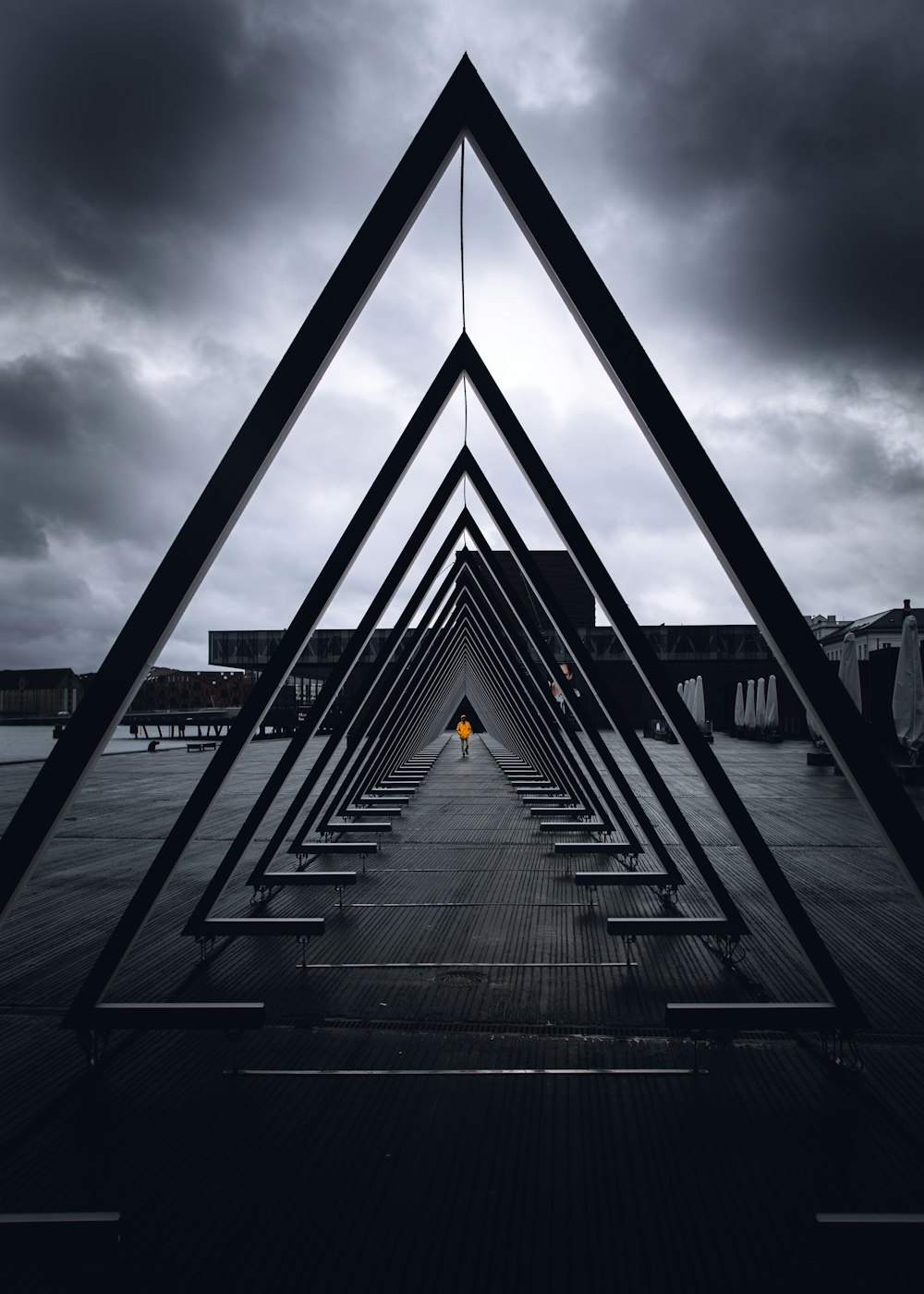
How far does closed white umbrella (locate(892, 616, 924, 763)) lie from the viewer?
703 inches

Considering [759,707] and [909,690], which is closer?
[909,690]

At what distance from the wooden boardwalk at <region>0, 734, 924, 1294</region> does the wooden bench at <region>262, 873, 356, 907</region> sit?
352mm

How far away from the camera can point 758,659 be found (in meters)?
58.4

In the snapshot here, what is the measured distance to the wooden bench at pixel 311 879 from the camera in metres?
7.11

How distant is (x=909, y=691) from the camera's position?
18.2 meters

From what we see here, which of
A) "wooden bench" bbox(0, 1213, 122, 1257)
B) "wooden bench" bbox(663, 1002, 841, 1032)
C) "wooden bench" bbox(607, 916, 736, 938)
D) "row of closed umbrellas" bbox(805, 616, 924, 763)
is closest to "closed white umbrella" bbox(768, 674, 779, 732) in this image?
"row of closed umbrellas" bbox(805, 616, 924, 763)

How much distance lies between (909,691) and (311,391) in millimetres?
18165

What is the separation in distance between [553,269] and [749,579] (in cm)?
167

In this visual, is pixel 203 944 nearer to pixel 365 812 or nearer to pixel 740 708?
pixel 365 812

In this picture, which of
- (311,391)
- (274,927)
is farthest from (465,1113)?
(311,391)

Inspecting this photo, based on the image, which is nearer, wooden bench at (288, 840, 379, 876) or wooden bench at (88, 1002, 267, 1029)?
wooden bench at (88, 1002, 267, 1029)

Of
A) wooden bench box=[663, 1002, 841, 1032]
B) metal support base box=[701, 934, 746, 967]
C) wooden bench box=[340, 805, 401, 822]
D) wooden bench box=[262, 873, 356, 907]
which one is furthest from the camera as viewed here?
wooden bench box=[340, 805, 401, 822]

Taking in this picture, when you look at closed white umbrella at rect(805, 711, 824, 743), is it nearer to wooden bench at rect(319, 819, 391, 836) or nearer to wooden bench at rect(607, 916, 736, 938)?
wooden bench at rect(607, 916, 736, 938)

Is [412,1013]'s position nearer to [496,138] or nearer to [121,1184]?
[121,1184]
